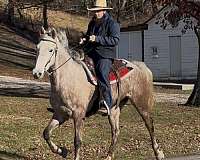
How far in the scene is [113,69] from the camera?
10406 millimetres

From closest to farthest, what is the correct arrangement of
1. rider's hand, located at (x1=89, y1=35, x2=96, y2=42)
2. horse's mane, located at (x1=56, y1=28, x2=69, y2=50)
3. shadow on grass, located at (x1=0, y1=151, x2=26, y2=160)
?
horse's mane, located at (x1=56, y1=28, x2=69, y2=50)
rider's hand, located at (x1=89, y1=35, x2=96, y2=42)
shadow on grass, located at (x1=0, y1=151, x2=26, y2=160)

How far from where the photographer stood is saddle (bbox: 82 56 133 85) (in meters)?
9.80

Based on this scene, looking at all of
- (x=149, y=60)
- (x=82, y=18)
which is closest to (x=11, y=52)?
(x=149, y=60)

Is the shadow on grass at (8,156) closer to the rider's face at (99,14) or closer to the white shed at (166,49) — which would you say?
→ the rider's face at (99,14)

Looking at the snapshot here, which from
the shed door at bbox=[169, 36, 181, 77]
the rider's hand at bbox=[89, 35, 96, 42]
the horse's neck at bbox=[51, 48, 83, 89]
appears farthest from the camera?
the shed door at bbox=[169, 36, 181, 77]

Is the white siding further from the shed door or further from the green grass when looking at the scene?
the green grass

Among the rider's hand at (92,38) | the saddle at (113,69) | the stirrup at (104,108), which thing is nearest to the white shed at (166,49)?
the saddle at (113,69)

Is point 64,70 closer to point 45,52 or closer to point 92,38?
point 45,52

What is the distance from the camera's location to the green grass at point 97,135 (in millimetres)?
12234

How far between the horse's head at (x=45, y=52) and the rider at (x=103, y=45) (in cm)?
83

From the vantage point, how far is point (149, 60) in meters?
43.2

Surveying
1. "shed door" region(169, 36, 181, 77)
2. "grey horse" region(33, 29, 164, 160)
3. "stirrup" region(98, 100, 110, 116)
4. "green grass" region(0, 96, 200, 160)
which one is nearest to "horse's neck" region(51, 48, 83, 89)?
"grey horse" region(33, 29, 164, 160)

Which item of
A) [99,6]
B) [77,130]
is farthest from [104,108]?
[99,6]

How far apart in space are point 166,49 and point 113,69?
32.1 m
